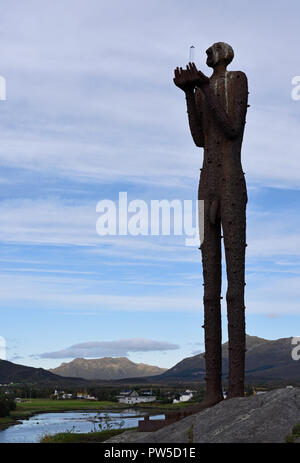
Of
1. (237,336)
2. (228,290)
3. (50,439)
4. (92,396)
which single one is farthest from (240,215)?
(92,396)

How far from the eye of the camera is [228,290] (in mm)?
11891

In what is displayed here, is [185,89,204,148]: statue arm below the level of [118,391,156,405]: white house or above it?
above

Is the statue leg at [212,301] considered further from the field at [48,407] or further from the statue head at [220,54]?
the field at [48,407]

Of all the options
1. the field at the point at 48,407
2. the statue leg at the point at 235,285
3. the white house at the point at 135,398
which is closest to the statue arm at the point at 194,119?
the statue leg at the point at 235,285

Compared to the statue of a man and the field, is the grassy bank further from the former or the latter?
the field

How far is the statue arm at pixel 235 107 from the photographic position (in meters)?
11.9

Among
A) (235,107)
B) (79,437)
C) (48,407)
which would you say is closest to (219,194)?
(235,107)

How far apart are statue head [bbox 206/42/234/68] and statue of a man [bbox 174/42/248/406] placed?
20 millimetres

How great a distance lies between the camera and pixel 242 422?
8.91 m

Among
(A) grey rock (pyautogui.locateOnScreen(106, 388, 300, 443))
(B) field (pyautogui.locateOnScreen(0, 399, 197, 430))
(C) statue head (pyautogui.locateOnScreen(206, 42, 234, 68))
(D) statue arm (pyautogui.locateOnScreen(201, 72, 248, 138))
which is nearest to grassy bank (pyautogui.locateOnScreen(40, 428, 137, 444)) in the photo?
(A) grey rock (pyautogui.locateOnScreen(106, 388, 300, 443))

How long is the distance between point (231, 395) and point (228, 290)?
1979 millimetres

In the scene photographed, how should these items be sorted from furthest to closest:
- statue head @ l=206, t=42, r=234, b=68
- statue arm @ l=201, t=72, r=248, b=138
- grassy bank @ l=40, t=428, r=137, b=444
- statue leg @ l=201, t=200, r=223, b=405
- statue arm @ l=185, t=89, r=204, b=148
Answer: statue head @ l=206, t=42, r=234, b=68 → grassy bank @ l=40, t=428, r=137, b=444 → statue arm @ l=185, t=89, r=204, b=148 → statue leg @ l=201, t=200, r=223, b=405 → statue arm @ l=201, t=72, r=248, b=138

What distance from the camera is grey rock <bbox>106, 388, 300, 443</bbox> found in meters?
8.45

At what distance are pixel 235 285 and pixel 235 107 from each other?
3539 millimetres
